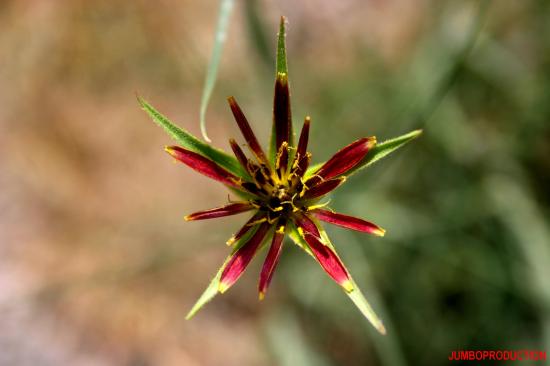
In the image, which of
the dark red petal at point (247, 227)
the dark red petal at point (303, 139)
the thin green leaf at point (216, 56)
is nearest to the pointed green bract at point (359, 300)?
the dark red petal at point (247, 227)

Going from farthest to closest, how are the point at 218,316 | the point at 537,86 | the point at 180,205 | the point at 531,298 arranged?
1. the point at 180,205
2. the point at 218,316
3. the point at 537,86
4. the point at 531,298

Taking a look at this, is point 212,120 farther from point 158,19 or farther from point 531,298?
point 531,298

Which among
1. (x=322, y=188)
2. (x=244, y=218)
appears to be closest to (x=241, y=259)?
(x=322, y=188)

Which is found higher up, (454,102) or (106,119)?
(106,119)

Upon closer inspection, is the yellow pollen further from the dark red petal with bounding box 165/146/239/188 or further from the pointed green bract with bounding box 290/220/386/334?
the dark red petal with bounding box 165/146/239/188

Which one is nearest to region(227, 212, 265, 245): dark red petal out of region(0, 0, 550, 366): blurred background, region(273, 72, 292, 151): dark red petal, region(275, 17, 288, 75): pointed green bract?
region(273, 72, 292, 151): dark red petal

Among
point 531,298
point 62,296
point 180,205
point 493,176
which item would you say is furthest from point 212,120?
point 531,298

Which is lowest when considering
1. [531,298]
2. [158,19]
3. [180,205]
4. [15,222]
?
[531,298]
